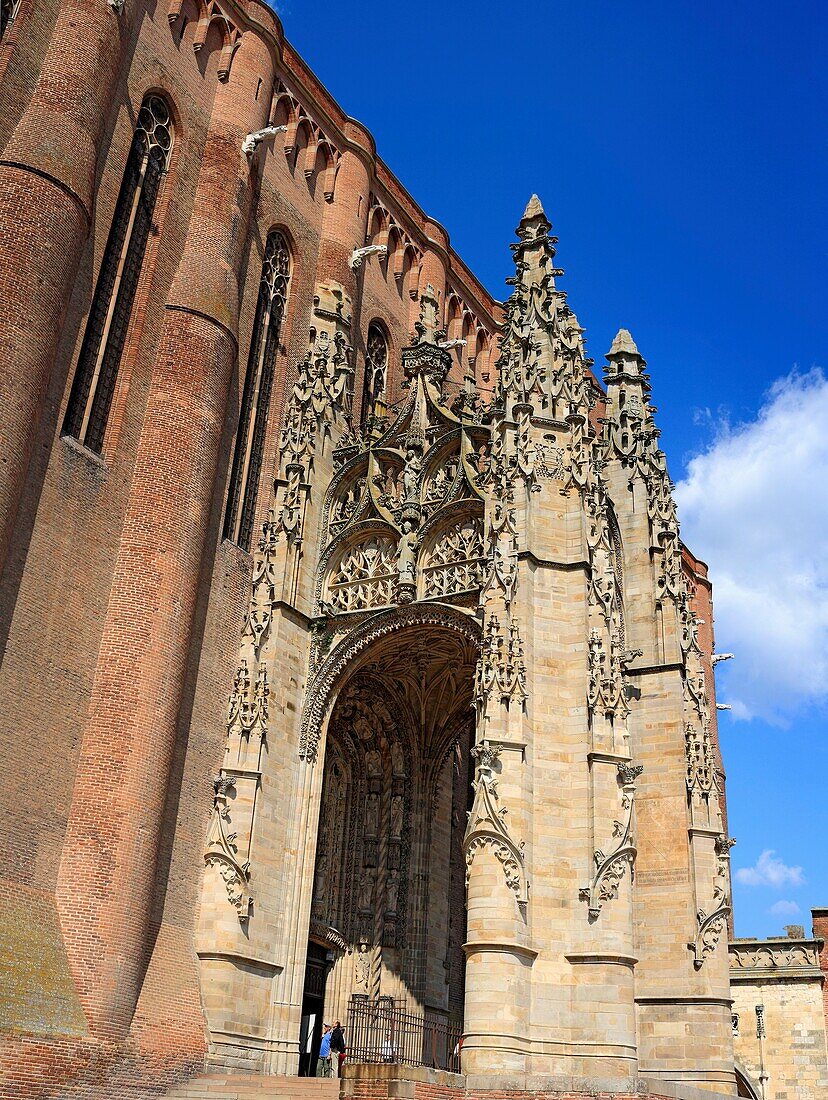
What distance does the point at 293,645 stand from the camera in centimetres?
2064

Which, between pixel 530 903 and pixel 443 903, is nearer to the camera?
pixel 530 903

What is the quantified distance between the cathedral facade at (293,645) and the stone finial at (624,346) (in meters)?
0.32

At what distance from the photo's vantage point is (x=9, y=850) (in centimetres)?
1464

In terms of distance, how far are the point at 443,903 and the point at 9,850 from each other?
11.2 meters

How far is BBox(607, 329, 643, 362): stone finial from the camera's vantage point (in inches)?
1059

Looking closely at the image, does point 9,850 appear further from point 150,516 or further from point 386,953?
point 386,953

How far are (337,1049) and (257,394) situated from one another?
12503mm

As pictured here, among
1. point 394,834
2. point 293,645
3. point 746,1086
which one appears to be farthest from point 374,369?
point 746,1086

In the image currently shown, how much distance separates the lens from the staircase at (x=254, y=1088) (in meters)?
15.0

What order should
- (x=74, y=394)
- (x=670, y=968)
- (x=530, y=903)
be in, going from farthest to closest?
(x=670, y=968) → (x=74, y=394) → (x=530, y=903)

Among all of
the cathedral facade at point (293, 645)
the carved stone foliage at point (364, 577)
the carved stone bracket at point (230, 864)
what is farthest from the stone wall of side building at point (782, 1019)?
the carved stone bracket at point (230, 864)

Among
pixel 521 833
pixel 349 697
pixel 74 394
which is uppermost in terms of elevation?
pixel 74 394

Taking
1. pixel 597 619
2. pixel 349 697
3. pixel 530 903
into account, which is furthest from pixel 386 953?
pixel 597 619

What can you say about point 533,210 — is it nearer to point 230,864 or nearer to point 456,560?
point 456,560
